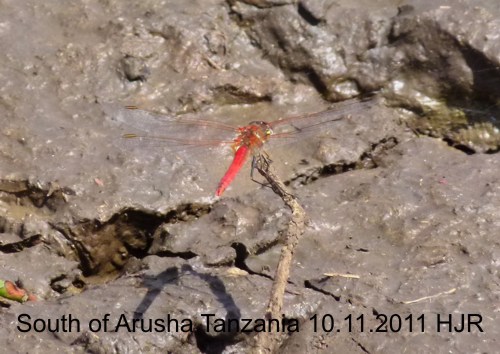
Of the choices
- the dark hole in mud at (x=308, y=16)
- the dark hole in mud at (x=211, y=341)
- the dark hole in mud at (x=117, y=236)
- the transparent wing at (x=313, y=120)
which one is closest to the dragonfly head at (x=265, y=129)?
the transparent wing at (x=313, y=120)

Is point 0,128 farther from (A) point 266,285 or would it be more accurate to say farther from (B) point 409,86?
(B) point 409,86

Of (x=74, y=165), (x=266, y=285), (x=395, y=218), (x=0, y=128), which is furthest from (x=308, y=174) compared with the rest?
(x=0, y=128)

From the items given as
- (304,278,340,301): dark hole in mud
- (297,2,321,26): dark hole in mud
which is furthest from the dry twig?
(297,2,321,26): dark hole in mud

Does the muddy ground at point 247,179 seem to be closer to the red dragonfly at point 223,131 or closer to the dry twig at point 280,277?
the red dragonfly at point 223,131

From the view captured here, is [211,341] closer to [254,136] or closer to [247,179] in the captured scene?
[247,179]

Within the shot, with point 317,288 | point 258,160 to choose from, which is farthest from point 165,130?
point 317,288

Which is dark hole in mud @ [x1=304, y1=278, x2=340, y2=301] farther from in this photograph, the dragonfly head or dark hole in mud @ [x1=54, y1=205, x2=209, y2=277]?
the dragonfly head

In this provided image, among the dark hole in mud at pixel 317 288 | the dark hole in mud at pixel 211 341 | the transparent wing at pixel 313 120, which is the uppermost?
the transparent wing at pixel 313 120
